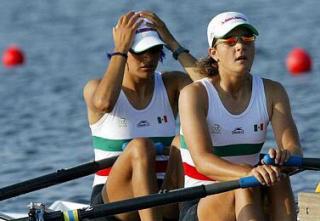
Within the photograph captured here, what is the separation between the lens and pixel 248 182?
5898mm

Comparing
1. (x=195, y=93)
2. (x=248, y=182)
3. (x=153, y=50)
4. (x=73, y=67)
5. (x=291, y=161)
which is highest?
(x=73, y=67)

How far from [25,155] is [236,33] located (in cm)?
662

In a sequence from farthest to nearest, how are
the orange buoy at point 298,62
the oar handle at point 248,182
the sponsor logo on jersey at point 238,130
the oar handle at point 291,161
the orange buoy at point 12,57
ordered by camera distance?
the orange buoy at point 12,57, the orange buoy at point 298,62, the sponsor logo on jersey at point 238,130, the oar handle at point 291,161, the oar handle at point 248,182

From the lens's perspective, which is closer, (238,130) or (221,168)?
(221,168)

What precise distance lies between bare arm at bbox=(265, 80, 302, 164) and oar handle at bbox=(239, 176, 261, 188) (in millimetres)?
465

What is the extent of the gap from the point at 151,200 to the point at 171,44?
60.3 inches

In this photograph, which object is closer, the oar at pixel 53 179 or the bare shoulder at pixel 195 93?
the bare shoulder at pixel 195 93

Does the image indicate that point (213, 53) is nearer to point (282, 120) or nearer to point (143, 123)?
point (282, 120)

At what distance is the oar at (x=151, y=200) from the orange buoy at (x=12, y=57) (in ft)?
47.8

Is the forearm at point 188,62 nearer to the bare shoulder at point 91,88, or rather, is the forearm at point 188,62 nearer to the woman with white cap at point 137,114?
the woman with white cap at point 137,114

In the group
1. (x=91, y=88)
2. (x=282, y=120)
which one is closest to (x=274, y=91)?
(x=282, y=120)

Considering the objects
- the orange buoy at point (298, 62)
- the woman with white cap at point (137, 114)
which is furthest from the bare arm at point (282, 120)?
the orange buoy at point (298, 62)

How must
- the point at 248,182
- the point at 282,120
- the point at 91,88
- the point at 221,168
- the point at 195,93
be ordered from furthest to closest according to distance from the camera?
1. the point at 91,88
2. the point at 282,120
3. the point at 195,93
4. the point at 221,168
5. the point at 248,182

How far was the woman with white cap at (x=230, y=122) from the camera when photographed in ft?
19.9
